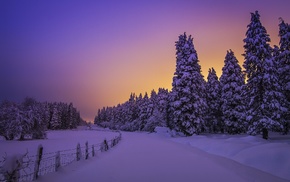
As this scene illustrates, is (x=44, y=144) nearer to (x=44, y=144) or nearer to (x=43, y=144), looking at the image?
(x=44, y=144)

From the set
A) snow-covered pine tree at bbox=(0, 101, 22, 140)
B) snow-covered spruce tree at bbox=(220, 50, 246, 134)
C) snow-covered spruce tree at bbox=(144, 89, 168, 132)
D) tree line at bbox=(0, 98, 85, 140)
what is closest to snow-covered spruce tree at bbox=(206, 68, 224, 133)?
snow-covered spruce tree at bbox=(220, 50, 246, 134)

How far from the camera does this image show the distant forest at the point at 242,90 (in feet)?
92.0

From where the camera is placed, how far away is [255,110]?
28.6 metres

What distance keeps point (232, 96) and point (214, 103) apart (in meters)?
8.27

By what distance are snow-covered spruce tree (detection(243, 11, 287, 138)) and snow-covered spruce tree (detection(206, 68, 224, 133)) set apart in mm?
20711

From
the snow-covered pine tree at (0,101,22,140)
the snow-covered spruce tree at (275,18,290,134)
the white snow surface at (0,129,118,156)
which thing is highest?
the snow-covered spruce tree at (275,18,290,134)

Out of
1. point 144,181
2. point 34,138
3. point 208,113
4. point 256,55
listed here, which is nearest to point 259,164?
point 144,181

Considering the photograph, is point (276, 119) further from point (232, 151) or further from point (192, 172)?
point (192, 172)

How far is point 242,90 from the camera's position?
33.9 meters

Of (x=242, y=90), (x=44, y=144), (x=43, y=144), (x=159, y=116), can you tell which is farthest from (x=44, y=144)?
(x=159, y=116)

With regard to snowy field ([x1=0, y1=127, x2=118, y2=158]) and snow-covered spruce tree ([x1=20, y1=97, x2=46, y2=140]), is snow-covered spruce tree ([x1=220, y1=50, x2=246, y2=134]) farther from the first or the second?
snow-covered spruce tree ([x1=20, y1=97, x2=46, y2=140])

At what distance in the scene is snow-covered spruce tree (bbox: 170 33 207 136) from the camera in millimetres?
38781

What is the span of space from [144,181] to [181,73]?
110 ft

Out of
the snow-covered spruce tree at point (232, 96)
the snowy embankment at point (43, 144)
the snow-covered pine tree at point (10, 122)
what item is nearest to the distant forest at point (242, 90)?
the snow-covered spruce tree at point (232, 96)
